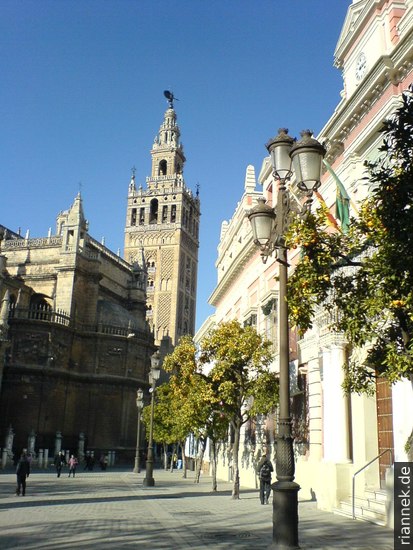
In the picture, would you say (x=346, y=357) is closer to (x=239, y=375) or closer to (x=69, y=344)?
(x=239, y=375)

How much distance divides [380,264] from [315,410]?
11648mm

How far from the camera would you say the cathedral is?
44.5 meters

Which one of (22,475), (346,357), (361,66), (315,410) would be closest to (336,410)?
(346,357)

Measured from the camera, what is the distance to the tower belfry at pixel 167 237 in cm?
8669

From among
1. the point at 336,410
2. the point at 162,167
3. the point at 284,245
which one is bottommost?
the point at 336,410

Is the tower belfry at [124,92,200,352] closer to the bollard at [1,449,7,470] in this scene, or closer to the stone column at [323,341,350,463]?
the bollard at [1,449,7,470]

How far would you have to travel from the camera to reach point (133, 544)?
10.0 m

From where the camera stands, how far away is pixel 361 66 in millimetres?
17516

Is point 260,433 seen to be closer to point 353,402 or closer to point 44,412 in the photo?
point 353,402

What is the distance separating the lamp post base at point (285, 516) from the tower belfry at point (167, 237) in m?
76.1

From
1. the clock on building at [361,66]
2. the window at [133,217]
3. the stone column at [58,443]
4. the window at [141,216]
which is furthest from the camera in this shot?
the window at [133,217]

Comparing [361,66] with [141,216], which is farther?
[141,216]

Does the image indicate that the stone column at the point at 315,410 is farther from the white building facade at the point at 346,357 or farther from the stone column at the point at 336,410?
the stone column at the point at 336,410

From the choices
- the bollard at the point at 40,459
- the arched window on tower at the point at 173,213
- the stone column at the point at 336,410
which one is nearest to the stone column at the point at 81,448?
the bollard at the point at 40,459
